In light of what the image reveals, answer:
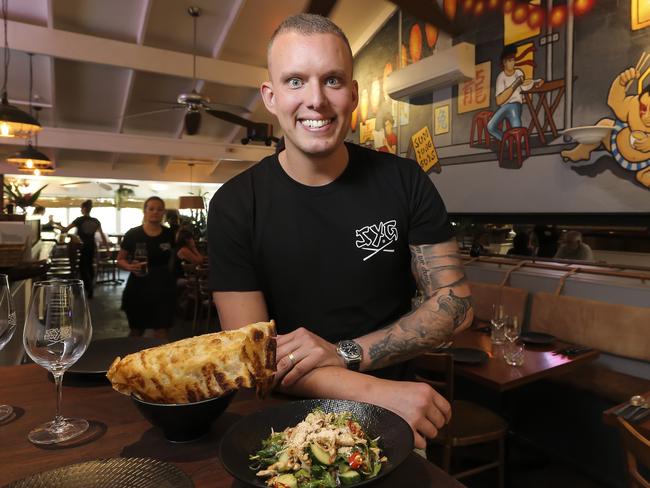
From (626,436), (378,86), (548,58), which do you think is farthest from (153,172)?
(626,436)

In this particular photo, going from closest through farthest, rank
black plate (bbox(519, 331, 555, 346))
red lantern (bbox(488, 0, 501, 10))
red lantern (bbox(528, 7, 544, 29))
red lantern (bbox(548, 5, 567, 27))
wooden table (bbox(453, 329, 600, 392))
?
wooden table (bbox(453, 329, 600, 392)) < black plate (bbox(519, 331, 555, 346)) < red lantern (bbox(548, 5, 567, 27)) < red lantern (bbox(528, 7, 544, 29)) < red lantern (bbox(488, 0, 501, 10))

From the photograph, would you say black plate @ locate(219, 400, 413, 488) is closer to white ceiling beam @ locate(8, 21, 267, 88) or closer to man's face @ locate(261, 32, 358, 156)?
man's face @ locate(261, 32, 358, 156)

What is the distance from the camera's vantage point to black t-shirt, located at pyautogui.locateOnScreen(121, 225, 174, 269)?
14.9 ft

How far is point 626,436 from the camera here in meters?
1.55

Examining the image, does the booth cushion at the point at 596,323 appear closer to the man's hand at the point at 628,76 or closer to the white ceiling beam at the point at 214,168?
the man's hand at the point at 628,76

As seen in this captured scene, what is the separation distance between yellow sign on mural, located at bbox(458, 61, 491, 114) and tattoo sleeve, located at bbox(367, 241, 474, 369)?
3.54m

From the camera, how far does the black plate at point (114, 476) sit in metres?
0.65

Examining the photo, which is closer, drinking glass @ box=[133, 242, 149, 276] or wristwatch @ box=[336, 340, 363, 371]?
wristwatch @ box=[336, 340, 363, 371]

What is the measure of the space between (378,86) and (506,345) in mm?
4405

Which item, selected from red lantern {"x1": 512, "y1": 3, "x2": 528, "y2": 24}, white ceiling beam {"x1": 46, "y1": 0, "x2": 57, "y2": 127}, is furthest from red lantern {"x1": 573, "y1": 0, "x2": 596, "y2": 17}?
white ceiling beam {"x1": 46, "y1": 0, "x2": 57, "y2": 127}

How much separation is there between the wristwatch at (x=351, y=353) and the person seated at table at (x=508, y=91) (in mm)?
3552

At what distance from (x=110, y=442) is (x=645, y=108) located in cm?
372

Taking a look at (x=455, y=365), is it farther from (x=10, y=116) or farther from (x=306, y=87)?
(x=10, y=116)

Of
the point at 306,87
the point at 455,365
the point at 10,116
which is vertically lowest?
the point at 455,365
